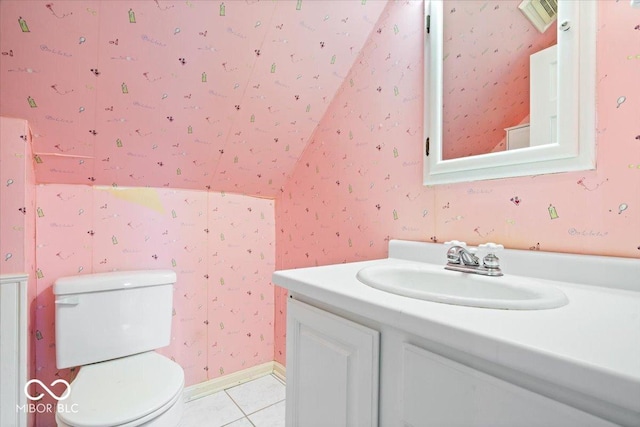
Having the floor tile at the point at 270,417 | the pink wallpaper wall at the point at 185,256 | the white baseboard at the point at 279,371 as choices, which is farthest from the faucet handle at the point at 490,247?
the white baseboard at the point at 279,371

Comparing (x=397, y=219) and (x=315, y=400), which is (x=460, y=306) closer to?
(x=315, y=400)

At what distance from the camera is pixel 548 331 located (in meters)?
0.50

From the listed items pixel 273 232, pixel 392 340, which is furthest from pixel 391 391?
pixel 273 232

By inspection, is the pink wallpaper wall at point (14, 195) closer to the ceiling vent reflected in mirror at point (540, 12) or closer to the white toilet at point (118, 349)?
the white toilet at point (118, 349)

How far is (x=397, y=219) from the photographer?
1.37 metres

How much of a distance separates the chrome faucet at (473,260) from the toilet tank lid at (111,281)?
1350 millimetres

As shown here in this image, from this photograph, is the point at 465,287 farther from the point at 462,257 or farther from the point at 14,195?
the point at 14,195

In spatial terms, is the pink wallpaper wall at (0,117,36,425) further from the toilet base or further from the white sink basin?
the white sink basin

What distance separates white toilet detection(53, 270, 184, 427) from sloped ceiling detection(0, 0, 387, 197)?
537mm

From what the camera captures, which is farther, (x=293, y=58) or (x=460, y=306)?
(x=293, y=58)

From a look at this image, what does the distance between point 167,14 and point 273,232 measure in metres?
1.35

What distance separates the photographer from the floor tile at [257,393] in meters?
1.78

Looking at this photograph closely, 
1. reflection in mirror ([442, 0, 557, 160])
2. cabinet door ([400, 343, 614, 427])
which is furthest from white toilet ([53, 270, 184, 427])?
reflection in mirror ([442, 0, 557, 160])

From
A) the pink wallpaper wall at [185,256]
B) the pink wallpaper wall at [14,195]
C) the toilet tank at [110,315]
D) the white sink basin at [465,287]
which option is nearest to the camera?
the white sink basin at [465,287]
